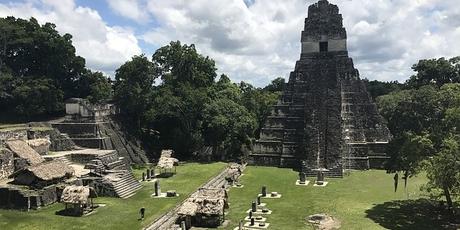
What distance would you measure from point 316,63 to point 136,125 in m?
19.3

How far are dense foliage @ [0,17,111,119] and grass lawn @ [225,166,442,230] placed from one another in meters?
21.8

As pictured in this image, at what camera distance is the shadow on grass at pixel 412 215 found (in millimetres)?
21250

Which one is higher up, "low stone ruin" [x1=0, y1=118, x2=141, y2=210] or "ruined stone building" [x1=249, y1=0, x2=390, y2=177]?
"ruined stone building" [x1=249, y1=0, x2=390, y2=177]

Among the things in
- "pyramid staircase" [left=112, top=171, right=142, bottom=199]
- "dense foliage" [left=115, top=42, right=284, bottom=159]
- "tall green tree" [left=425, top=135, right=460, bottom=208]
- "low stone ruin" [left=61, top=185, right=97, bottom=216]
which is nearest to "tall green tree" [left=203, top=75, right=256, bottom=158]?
"dense foliage" [left=115, top=42, right=284, bottom=159]

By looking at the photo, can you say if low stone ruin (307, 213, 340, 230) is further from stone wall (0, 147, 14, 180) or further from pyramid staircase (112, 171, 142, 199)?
stone wall (0, 147, 14, 180)

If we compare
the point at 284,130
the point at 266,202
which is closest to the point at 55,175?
the point at 266,202

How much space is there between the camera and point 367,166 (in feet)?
117

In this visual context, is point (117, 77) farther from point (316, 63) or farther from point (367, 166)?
point (367, 166)

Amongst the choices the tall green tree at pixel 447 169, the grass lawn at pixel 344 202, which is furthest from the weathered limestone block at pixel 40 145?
the tall green tree at pixel 447 169

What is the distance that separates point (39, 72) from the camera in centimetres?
4622

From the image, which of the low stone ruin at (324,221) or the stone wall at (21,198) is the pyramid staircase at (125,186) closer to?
the stone wall at (21,198)

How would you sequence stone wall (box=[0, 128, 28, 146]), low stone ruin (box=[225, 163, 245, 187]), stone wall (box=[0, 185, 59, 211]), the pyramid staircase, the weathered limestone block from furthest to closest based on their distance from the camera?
the weathered limestone block < low stone ruin (box=[225, 163, 245, 187]) < stone wall (box=[0, 128, 28, 146]) < the pyramid staircase < stone wall (box=[0, 185, 59, 211])

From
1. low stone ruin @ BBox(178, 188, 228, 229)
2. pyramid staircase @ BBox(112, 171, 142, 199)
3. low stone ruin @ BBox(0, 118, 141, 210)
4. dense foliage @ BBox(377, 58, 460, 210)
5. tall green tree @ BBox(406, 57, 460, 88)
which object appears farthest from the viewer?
tall green tree @ BBox(406, 57, 460, 88)

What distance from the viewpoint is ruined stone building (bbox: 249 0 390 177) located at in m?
36.3
